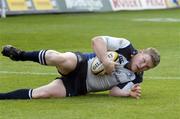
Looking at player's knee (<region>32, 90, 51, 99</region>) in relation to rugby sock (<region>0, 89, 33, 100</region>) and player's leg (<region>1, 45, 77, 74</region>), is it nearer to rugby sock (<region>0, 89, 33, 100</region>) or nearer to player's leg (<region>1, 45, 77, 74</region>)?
rugby sock (<region>0, 89, 33, 100</region>)

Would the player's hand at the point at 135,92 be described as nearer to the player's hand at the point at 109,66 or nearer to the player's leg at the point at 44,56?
the player's hand at the point at 109,66

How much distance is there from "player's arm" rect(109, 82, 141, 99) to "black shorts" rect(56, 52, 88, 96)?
1.26 feet

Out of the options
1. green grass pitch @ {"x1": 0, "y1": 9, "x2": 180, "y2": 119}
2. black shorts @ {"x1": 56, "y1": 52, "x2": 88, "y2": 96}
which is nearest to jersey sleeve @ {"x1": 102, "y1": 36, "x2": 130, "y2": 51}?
black shorts @ {"x1": 56, "y1": 52, "x2": 88, "y2": 96}

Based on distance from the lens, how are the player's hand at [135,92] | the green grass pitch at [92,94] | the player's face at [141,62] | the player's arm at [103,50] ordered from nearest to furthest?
the green grass pitch at [92,94] < the player's arm at [103,50] < the player's face at [141,62] < the player's hand at [135,92]

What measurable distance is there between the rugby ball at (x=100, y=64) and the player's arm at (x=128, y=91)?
36cm

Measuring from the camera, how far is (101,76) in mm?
8758

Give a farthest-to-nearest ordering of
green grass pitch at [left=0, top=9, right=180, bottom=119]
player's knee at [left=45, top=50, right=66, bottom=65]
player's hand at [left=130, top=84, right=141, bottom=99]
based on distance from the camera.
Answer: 1. player's hand at [left=130, top=84, right=141, bottom=99]
2. player's knee at [left=45, top=50, right=66, bottom=65]
3. green grass pitch at [left=0, top=9, right=180, bottom=119]

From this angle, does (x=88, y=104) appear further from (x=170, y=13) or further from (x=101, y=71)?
(x=170, y=13)

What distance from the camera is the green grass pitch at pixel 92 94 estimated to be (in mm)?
7703

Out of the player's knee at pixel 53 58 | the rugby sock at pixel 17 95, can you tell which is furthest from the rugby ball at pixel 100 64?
the rugby sock at pixel 17 95

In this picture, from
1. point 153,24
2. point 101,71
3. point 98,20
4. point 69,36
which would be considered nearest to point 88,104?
point 101,71

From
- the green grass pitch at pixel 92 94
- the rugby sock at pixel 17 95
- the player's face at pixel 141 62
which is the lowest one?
the green grass pitch at pixel 92 94

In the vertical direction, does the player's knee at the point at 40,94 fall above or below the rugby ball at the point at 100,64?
below

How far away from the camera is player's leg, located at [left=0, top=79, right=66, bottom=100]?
862 centimetres
